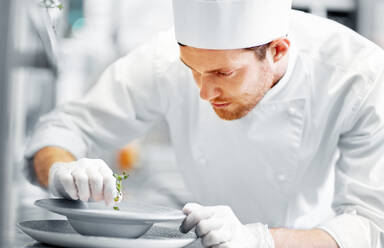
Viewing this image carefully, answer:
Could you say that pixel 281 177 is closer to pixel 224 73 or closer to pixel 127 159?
pixel 224 73

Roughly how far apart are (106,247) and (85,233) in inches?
2.3

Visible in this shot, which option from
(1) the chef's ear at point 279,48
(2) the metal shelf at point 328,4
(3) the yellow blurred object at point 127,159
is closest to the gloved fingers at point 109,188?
(1) the chef's ear at point 279,48

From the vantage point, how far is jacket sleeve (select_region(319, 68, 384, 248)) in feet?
4.53

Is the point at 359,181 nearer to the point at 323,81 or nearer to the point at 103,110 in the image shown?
the point at 323,81

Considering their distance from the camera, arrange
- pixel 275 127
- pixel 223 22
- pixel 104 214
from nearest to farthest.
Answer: pixel 104 214 → pixel 223 22 → pixel 275 127

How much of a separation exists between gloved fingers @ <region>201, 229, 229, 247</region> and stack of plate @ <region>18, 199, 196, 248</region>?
0.22ft

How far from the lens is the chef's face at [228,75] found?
143cm

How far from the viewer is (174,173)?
358 centimetres

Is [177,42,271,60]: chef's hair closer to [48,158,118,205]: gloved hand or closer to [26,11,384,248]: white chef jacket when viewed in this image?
[26,11,384,248]: white chef jacket

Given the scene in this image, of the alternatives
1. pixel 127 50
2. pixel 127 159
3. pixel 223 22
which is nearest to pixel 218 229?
pixel 223 22

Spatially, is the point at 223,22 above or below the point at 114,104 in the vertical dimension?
above

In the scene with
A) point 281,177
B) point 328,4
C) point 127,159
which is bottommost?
point 127,159

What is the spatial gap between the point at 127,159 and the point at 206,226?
2.50m

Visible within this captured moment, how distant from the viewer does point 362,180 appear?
1539mm
